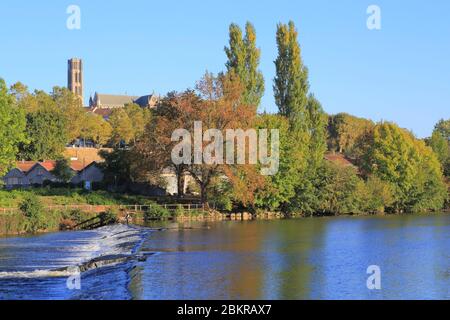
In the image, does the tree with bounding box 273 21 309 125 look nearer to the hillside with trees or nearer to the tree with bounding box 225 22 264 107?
the hillside with trees

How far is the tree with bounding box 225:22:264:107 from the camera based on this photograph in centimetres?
7025

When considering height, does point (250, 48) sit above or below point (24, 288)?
above

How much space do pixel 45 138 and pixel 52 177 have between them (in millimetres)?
13494

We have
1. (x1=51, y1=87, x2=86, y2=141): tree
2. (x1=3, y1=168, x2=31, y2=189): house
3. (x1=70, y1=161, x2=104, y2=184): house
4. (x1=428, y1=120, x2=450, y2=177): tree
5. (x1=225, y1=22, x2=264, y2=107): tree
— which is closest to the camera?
(x1=225, y1=22, x2=264, y2=107): tree

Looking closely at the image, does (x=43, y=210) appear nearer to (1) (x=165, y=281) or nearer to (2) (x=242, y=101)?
(2) (x=242, y=101)

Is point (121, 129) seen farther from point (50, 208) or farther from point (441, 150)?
point (50, 208)

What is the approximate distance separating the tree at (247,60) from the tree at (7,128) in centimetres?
2250

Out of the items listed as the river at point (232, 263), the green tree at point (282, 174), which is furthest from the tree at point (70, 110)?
the river at point (232, 263)

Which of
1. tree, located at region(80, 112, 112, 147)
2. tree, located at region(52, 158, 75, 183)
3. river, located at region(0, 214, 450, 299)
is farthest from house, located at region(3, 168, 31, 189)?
river, located at region(0, 214, 450, 299)

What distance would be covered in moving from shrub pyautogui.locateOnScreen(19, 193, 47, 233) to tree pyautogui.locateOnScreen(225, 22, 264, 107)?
26048 mm

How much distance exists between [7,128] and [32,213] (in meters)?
8.35

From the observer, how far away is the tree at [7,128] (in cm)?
5522

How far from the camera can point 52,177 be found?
268 feet
